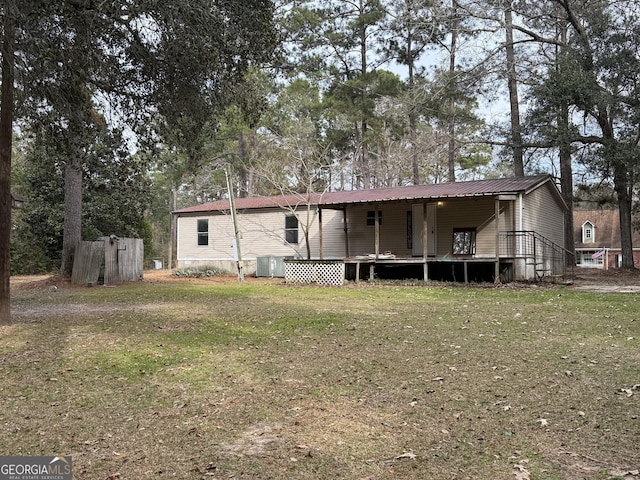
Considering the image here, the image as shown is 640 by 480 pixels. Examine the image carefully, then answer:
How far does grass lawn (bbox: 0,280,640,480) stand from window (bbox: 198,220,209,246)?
1504cm

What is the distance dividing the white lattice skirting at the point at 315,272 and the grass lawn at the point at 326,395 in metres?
7.50

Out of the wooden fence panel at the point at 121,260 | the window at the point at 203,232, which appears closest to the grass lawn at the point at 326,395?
the wooden fence panel at the point at 121,260

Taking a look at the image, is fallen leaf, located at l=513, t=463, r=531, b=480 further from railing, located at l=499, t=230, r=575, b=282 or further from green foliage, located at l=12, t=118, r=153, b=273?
green foliage, located at l=12, t=118, r=153, b=273

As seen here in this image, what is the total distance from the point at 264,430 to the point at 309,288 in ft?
37.2

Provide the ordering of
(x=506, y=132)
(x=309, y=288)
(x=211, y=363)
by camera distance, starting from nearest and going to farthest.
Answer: (x=211, y=363)
(x=309, y=288)
(x=506, y=132)

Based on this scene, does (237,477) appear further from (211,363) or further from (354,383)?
(211,363)

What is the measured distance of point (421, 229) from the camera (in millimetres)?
18625

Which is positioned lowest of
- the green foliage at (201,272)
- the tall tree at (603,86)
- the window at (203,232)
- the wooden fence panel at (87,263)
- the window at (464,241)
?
the green foliage at (201,272)

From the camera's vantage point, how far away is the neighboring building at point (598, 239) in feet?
127

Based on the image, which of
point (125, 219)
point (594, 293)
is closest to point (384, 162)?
point (125, 219)

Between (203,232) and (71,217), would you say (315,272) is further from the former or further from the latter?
(203,232)

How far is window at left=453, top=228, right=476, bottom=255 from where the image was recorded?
17750mm

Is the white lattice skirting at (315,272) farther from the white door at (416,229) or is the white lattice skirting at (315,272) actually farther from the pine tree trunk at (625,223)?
the pine tree trunk at (625,223)

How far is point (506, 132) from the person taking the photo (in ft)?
72.0
